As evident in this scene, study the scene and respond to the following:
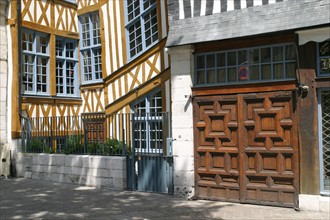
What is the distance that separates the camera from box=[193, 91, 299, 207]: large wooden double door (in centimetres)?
710

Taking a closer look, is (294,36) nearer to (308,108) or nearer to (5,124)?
(308,108)

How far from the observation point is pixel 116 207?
25.1 ft

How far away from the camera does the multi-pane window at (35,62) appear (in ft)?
44.9

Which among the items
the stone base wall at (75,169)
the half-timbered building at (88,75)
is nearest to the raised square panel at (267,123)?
the half-timbered building at (88,75)

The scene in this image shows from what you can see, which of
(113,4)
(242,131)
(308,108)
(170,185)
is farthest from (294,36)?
(113,4)

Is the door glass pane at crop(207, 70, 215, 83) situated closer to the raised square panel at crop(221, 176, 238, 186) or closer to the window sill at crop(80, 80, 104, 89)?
the raised square panel at crop(221, 176, 238, 186)

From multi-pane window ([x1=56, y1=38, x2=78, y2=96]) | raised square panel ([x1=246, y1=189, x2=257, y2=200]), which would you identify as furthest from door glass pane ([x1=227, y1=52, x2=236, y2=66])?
multi-pane window ([x1=56, y1=38, x2=78, y2=96])

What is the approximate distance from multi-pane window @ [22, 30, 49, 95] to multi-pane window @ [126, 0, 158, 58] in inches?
141

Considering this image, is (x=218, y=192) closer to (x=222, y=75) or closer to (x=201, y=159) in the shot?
(x=201, y=159)

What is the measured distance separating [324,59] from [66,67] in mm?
10793

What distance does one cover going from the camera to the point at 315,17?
6.63 m

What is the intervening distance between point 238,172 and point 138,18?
648 cm

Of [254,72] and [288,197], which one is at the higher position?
[254,72]

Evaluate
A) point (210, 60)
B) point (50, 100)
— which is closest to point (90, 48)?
point (50, 100)
